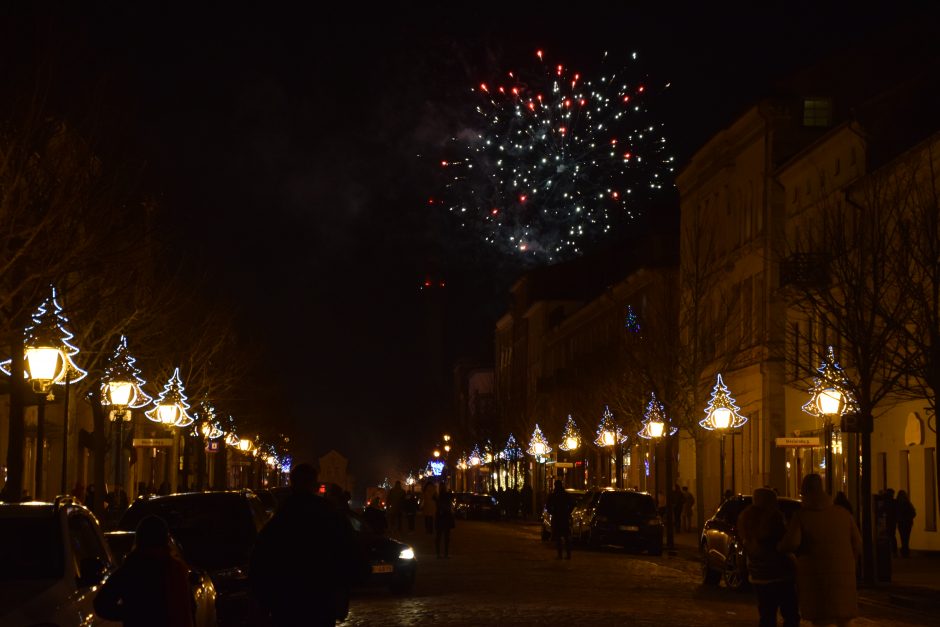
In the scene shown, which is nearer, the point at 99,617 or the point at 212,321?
the point at 99,617

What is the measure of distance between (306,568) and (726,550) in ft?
56.9

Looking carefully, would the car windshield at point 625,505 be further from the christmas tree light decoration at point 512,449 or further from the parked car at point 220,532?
the christmas tree light decoration at point 512,449

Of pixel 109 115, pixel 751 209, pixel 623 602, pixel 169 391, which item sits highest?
pixel 751 209

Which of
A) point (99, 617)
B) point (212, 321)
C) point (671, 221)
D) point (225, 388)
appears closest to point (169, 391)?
point (212, 321)

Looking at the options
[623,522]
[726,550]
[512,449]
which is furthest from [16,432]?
[512,449]

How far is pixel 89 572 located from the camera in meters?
11.0

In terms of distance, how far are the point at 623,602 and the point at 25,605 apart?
14135mm

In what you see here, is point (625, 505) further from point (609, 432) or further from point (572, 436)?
point (572, 436)

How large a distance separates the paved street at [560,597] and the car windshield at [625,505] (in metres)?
4.45

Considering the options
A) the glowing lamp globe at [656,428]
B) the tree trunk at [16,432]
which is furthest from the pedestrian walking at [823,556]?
the glowing lamp globe at [656,428]

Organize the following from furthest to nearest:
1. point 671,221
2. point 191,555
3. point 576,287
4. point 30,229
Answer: point 576,287, point 671,221, point 30,229, point 191,555

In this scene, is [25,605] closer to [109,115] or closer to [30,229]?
[30,229]

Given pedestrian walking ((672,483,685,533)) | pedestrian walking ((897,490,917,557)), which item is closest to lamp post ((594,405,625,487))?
pedestrian walking ((672,483,685,533))

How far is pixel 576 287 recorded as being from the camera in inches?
4291
